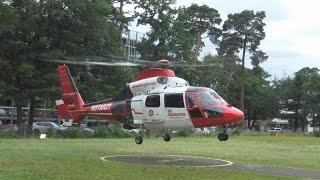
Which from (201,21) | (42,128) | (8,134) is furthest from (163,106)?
(201,21)

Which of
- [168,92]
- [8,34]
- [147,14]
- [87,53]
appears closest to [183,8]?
[147,14]

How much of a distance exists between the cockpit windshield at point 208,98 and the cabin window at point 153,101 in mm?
2471

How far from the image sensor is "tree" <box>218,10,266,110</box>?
94562 mm

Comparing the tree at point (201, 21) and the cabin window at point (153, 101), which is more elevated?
the tree at point (201, 21)

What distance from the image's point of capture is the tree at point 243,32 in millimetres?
94562

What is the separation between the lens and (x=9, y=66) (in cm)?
4828

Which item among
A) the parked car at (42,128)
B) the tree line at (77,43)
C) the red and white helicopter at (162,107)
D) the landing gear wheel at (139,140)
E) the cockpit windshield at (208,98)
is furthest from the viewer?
the parked car at (42,128)

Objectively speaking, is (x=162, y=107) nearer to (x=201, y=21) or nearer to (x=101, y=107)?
(x=101, y=107)

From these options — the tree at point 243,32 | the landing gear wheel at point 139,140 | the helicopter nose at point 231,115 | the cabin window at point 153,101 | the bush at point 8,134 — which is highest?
the tree at point 243,32

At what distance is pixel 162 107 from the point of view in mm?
24516

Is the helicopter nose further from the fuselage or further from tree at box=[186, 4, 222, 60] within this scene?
tree at box=[186, 4, 222, 60]

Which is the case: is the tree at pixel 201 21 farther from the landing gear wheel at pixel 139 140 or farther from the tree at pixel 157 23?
the landing gear wheel at pixel 139 140

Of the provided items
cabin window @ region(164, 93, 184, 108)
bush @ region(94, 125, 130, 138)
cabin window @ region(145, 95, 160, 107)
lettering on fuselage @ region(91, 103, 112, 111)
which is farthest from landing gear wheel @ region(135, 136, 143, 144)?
bush @ region(94, 125, 130, 138)

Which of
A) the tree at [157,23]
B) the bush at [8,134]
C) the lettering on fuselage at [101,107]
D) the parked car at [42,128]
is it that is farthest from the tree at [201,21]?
the lettering on fuselage at [101,107]
